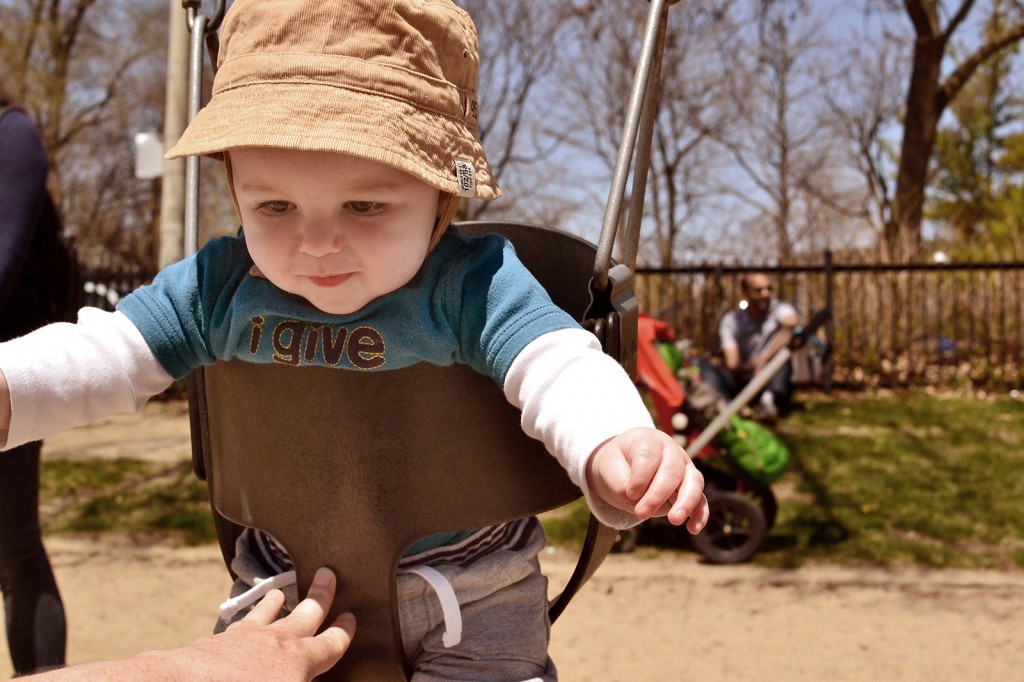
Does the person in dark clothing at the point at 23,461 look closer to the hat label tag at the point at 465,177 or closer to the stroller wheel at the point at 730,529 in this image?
the hat label tag at the point at 465,177

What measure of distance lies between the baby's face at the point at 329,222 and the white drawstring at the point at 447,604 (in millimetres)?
359

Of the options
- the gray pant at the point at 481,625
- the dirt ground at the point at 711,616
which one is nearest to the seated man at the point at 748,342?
the dirt ground at the point at 711,616

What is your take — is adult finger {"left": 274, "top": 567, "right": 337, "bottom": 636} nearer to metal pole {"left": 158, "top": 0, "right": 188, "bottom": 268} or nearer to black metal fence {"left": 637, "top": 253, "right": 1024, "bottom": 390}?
metal pole {"left": 158, "top": 0, "right": 188, "bottom": 268}

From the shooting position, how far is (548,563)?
14.3 feet

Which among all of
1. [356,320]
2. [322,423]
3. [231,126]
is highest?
[231,126]

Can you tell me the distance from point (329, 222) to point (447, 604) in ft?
1.63

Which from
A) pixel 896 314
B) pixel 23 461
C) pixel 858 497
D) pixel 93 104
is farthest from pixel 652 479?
pixel 93 104

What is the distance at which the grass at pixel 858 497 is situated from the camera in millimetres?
4426

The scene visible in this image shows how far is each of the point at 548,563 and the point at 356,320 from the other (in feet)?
11.1

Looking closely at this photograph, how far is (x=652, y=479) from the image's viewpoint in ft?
2.94

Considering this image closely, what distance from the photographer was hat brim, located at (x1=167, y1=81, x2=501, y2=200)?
1.04 m

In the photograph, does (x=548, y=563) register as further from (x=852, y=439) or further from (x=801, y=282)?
(x=801, y=282)

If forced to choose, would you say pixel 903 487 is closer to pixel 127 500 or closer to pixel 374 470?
pixel 127 500

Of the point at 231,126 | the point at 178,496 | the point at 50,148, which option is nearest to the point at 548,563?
the point at 178,496
